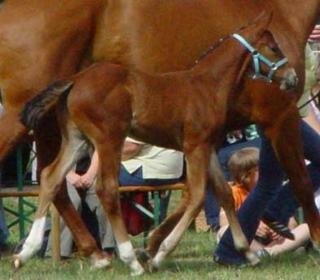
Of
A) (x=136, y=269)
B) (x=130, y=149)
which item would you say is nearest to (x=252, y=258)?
(x=136, y=269)

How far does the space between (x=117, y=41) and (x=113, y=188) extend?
1.21 metres

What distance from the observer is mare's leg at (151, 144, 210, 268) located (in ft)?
25.2

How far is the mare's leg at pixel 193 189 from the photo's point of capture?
303 inches

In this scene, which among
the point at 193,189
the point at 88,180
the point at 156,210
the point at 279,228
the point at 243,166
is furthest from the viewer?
the point at 156,210

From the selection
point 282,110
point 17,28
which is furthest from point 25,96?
point 282,110

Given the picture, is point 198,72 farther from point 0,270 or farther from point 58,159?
point 0,270

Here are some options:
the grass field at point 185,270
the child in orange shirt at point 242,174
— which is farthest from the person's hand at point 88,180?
the child in orange shirt at point 242,174

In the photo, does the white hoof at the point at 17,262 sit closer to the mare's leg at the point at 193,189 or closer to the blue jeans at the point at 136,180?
the mare's leg at the point at 193,189

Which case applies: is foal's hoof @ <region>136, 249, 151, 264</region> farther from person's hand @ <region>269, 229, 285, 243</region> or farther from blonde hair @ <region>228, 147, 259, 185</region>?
blonde hair @ <region>228, 147, 259, 185</region>

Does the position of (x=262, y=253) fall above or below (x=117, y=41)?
below

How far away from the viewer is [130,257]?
25.2 feet

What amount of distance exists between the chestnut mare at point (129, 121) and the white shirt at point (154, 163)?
2.15 m

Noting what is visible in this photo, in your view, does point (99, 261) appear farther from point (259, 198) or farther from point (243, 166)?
point (243, 166)

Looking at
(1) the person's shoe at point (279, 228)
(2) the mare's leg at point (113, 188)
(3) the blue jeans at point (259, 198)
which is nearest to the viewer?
(2) the mare's leg at point (113, 188)
